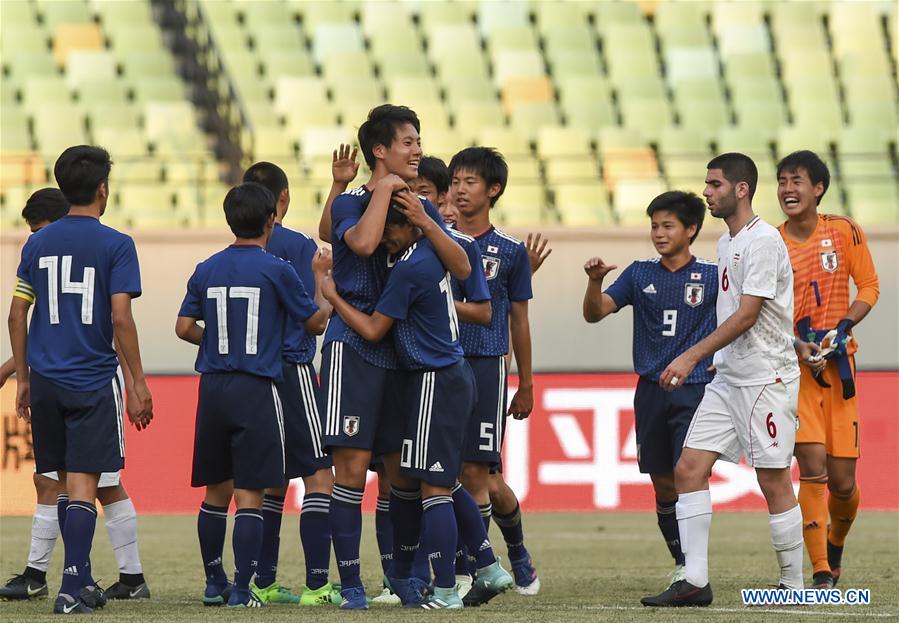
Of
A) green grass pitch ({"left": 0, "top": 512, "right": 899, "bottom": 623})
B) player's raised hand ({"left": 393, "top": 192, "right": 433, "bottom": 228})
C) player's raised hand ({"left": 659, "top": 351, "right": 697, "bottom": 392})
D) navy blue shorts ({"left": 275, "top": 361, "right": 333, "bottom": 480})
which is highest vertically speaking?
player's raised hand ({"left": 393, "top": 192, "right": 433, "bottom": 228})

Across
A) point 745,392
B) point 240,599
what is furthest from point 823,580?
point 240,599

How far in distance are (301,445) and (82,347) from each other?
120 cm

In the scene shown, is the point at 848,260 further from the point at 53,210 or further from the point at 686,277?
the point at 53,210

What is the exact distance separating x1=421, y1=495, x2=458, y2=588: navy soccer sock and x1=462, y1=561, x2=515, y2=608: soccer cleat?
0.45 m

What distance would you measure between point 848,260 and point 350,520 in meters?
2.99

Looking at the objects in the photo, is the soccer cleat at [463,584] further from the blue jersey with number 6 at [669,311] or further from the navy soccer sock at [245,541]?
the blue jersey with number 6 at [669,311]

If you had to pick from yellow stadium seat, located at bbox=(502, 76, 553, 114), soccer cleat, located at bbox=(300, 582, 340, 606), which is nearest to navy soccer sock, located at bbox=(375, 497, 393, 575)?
soccer cleat, located at bbox=(300, 582, 340, 606)

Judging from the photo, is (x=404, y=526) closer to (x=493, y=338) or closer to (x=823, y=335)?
(x=493, y=338)

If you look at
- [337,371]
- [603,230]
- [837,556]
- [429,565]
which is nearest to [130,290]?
[337,371]

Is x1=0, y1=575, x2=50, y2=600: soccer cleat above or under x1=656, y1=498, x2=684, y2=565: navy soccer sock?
under

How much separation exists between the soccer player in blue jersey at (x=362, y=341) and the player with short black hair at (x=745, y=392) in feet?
3.93

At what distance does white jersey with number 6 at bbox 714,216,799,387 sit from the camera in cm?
612

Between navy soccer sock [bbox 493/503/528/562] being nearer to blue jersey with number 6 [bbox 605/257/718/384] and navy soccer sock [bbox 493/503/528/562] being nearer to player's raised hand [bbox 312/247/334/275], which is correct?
blue jersey with number 6 [bbox 605/257/718/384]

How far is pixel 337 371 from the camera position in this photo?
19.3ft
